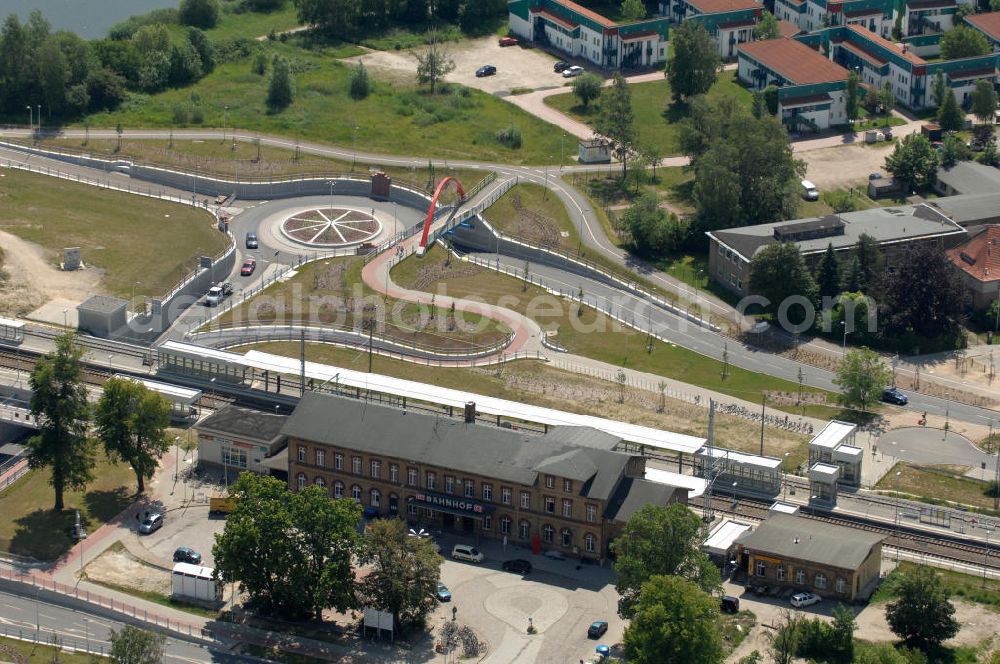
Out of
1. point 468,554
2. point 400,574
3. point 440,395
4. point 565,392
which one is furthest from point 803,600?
point 565,392

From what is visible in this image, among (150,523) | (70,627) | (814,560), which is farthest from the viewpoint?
(150,523)

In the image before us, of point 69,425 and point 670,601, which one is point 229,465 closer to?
point 69,425

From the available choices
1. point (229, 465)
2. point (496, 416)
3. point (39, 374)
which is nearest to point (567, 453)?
point (496, 416)

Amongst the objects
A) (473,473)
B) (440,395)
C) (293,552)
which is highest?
(293,552)

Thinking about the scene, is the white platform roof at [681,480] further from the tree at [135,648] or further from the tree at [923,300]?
the tree at [923,300]

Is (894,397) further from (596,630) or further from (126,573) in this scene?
(126,573)

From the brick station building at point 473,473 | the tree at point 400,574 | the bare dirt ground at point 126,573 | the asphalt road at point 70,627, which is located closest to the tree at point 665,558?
the brick station building at point 473,473
